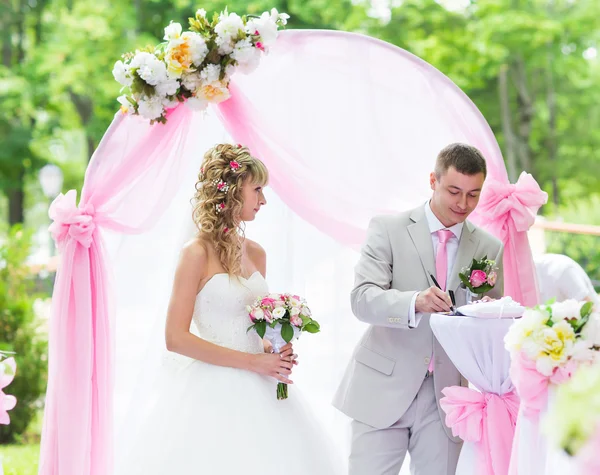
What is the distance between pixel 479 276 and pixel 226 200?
4.26 ft

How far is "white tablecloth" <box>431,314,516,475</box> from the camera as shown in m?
3.20

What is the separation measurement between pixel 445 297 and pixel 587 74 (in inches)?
578

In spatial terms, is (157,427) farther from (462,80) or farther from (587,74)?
(587,74)

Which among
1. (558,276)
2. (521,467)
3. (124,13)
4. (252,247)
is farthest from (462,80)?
(521,467)

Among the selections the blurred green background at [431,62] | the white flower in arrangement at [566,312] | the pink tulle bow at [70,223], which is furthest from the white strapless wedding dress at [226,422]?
the blurred green background at [431,62]

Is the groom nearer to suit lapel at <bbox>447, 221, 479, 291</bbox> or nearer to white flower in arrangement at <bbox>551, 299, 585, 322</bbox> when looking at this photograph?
suit lapel at <bbox>447, 221, 479, 291</bbox>

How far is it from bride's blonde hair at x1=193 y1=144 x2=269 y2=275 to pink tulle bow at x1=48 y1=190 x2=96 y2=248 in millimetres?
633

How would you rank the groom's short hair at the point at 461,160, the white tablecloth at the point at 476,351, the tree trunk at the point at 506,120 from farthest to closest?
the tree trunk at the point at 506,120 < the groom's short hair at the point at 461,160 < the white tablecloth at the point at 476,351

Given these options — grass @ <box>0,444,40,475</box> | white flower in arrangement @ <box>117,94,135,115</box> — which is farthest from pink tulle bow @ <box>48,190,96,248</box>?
grass @ <box>0,444,40,475</box>

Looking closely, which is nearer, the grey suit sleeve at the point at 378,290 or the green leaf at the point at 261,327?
the grey suit sleeve at the point at 378,290

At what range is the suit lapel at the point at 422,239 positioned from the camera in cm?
370

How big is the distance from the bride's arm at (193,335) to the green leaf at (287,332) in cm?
16

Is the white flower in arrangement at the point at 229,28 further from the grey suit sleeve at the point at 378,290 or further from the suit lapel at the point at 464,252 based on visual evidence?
the suit lapel at the point at 464,252

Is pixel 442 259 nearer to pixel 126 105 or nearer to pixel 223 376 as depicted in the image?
pixel 223 376
